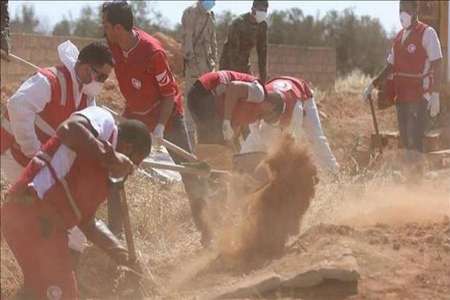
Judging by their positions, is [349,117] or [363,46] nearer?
[349,117]

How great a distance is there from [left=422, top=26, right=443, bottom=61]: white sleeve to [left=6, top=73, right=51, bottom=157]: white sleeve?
4.89 m

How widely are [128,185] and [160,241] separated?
0.89 meters

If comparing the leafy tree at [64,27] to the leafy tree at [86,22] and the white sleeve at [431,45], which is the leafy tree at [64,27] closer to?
the leafy tree at [86,22]

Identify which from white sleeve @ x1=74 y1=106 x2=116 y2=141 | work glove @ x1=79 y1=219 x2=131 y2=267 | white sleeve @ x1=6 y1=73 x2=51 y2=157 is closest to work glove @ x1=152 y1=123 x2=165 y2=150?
white sleeve @ x1=6 y1=73 x2=51 y2=157

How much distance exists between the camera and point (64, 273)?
4.96 m

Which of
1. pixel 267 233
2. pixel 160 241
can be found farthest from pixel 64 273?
pixel 160 241

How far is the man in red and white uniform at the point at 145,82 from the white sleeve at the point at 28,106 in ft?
3.82

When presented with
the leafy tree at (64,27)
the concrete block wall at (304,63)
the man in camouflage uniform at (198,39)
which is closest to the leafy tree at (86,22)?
the leafy tree at (64,27)

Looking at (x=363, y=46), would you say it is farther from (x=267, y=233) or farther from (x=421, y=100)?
(x=267, y=233)

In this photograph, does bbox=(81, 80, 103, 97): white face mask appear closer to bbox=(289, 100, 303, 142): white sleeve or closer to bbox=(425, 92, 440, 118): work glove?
bbox=(289, 100, 303, 142): white sleeve

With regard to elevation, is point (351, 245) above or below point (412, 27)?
below

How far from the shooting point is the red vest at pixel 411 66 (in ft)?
30.9

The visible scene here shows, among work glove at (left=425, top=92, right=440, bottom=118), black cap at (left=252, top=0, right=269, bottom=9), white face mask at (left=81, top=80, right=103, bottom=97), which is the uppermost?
black cap at (left=252, top=0, right=269, bottom=9)

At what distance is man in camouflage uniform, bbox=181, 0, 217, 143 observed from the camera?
35.3 feet
